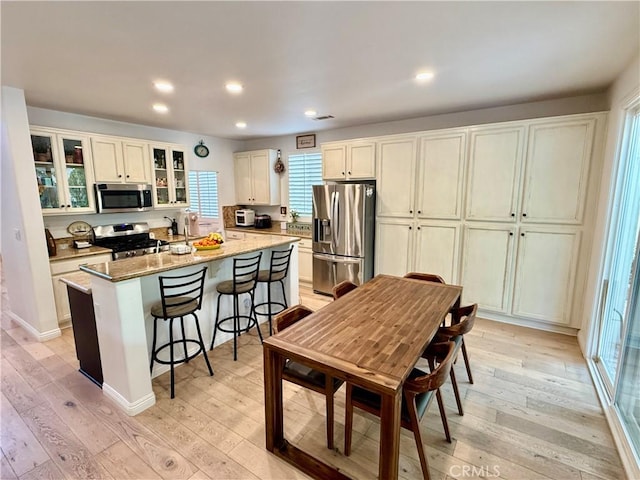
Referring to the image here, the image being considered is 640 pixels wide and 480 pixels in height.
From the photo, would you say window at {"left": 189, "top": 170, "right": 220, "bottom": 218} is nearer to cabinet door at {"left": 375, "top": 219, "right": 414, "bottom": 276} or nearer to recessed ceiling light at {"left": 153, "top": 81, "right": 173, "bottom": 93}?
recessed ceiling light at {"left": 153, "top": 81, "right": 173, "bottom": 93}

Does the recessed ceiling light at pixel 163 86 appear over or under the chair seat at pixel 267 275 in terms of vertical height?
over

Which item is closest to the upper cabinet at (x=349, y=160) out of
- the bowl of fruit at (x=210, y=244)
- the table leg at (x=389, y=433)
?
the bowl of fruit at (x=210, y=244)

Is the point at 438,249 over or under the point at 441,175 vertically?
under

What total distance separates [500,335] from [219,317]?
3065 millimetres

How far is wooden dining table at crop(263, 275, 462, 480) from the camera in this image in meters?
1.40

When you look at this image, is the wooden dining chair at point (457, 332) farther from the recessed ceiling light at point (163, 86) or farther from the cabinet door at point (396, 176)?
the recessed ceiling light at point (163, 86)

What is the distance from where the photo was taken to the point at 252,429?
2072mm

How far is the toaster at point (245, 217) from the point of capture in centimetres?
579

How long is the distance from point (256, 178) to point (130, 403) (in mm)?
4239

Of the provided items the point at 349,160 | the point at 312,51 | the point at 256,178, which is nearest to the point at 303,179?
the point at 256,178

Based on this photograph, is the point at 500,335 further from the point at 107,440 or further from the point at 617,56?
the point at 107,440

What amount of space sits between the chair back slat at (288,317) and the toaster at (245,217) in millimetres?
3910

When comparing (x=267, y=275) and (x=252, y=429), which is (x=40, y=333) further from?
(x=252, y=429)

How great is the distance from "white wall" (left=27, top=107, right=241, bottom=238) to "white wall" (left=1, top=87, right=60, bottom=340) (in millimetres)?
578
